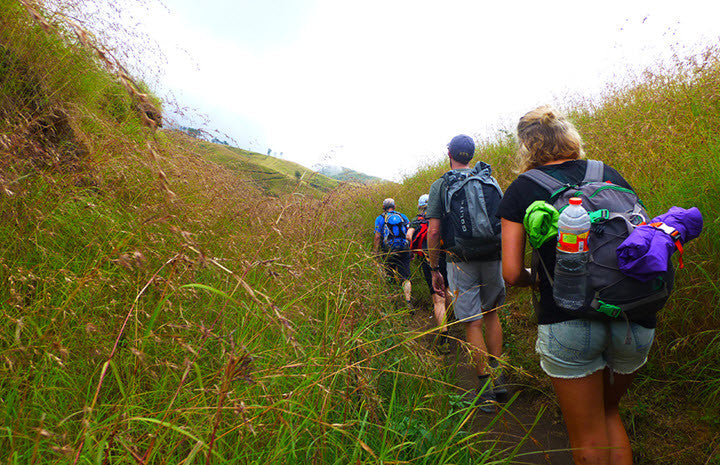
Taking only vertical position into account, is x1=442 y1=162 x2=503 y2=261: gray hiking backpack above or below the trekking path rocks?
above

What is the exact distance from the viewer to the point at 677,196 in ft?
8.66

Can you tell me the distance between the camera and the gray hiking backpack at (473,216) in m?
2.93

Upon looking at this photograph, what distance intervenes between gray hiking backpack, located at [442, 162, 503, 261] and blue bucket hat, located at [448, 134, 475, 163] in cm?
20

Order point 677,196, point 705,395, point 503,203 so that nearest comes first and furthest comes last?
1. point 503,203
2. point 705,395
3. point 677,196

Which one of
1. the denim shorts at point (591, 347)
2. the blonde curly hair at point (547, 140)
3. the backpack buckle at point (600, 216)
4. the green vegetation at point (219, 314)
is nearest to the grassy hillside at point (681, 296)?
the green vegetation at point (219, 314)

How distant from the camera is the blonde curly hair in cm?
186

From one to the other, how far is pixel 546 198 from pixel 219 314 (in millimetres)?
1509

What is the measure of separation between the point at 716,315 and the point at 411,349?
2148mm

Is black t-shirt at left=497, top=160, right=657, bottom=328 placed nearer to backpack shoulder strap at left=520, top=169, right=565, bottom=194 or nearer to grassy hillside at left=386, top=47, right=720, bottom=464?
backpack shoulder strap at left=520, top=169, right=565, bottom=194

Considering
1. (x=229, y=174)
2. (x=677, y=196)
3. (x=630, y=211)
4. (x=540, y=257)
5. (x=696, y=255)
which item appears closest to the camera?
(x=630, y=211)

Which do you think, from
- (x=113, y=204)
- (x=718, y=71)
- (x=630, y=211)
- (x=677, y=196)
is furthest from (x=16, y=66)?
(x=718, y=71)

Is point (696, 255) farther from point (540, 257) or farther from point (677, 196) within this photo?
point (540, 257)

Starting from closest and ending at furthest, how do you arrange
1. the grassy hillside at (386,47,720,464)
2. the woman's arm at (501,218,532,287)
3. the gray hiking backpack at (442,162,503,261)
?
the woman's arm at (501,218,532,287) → the grassy hillside at (386,47,720,464) → the gray hiking backpack at (442,162,503,261)

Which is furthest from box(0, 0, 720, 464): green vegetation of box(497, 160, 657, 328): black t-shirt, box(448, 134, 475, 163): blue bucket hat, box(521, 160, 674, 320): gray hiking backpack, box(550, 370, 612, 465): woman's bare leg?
box(448, 134, 475, 163): blue bucket hat
